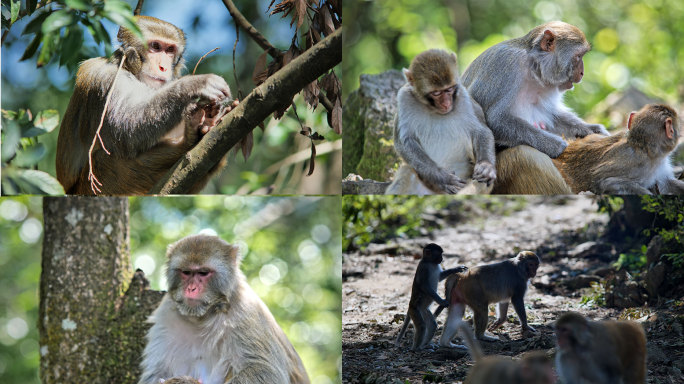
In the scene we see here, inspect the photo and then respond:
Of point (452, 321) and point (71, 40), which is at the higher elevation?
point (71, 40)

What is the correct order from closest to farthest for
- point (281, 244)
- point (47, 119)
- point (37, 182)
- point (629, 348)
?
point (629, 348), point (37, 182), point (47, 119), point (281, 244)

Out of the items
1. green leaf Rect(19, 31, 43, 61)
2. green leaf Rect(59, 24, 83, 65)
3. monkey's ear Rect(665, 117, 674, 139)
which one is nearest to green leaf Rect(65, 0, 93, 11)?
green leaf Rect(59, 24, 83, 65)

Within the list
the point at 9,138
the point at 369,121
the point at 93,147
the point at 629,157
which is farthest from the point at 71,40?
the point at 629,157

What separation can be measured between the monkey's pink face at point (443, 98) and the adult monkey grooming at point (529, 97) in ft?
0.91

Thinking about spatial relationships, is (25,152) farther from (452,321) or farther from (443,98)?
(452,321)

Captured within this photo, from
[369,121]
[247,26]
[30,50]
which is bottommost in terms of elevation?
[369,121]

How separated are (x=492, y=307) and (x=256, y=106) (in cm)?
203

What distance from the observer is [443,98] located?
420 centimetres

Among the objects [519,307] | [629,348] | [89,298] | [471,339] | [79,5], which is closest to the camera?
[79,5]

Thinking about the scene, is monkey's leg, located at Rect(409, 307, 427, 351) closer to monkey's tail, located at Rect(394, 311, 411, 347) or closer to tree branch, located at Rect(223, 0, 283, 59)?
monkey's tail, located at Rect(394, 311, 411, 347)

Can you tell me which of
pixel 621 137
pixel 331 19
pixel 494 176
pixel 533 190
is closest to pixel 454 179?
pixel 494 176

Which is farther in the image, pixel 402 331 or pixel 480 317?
pixel 402 331

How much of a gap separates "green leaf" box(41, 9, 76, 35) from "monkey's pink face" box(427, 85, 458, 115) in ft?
6.77

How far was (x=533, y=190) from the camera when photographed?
4.45 meters
